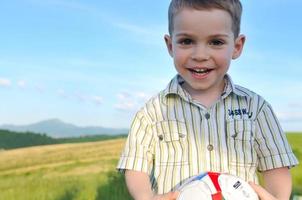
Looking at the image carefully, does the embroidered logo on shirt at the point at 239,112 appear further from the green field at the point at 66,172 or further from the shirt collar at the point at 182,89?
the green field at the point at 66,172

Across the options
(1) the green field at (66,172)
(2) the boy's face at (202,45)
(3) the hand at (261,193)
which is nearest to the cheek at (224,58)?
(2) the boy's face at (202,45)

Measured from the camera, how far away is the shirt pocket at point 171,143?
2.63 m

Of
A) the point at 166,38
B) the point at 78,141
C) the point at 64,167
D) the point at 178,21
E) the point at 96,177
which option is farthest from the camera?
the point at 78,141

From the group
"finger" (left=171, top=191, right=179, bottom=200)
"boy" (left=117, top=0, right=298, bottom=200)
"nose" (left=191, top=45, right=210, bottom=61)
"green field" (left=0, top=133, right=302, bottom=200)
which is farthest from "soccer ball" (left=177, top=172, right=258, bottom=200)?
"green field" (left=0, top=133, right=302, bottom=200)

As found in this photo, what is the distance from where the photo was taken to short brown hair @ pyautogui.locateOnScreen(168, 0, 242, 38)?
2.50 m

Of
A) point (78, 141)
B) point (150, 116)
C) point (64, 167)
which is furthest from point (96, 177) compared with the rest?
point (150, 116)

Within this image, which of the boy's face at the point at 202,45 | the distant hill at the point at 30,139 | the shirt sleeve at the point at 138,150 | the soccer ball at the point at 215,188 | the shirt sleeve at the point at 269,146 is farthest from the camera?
the distant hill at the point at 30,139

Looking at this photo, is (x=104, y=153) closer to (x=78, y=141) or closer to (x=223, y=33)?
(x=78, y=141)

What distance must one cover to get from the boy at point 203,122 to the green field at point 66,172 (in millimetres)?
2786

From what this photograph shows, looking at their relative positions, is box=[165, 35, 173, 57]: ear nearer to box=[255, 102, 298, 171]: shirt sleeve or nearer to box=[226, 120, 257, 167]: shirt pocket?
box=[226, 120, 257, 167]: shirt pocket

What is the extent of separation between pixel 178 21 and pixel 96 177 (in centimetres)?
359

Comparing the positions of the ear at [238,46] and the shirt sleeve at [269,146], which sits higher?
the ear at [238,46]

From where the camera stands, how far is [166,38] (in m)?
2.70

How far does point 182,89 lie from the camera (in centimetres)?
273
